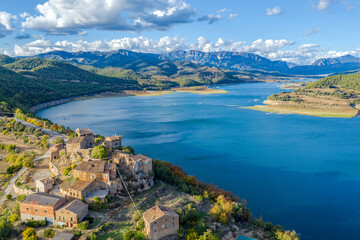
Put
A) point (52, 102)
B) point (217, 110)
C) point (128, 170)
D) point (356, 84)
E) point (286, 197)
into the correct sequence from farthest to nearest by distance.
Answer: point (356, 84), point (52, 102), point (217, 110), point (286, 197), point (128, 170)

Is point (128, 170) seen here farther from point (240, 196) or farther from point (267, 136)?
point (267, 136)

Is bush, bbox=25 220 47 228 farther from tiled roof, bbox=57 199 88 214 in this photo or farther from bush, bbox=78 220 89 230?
bush, bbox=78 220 89 230

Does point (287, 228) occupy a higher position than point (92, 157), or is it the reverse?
point (92, 157)

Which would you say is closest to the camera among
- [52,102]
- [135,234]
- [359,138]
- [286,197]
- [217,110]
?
[135,234]

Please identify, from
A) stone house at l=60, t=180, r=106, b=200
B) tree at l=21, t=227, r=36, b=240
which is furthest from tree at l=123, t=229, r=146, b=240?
tree at l=21, t=227, r=36, b=240

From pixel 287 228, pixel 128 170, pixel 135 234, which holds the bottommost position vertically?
pixel 287 228

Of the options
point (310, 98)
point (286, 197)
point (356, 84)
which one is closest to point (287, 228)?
point (286, 197)

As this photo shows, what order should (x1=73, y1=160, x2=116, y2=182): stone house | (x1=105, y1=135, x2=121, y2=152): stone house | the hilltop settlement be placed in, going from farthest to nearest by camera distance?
(x1=105, y1=135, x2=121, y2=152): stone house < (x1=73, y1=160, x2=116, y2=182): stone house < the hilltop settlement

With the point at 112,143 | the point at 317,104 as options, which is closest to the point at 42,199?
the point at 112,143
